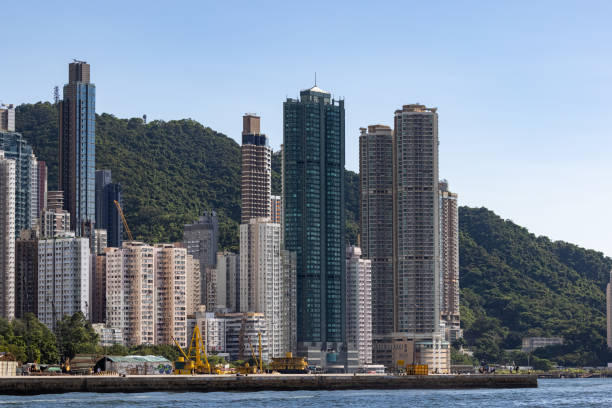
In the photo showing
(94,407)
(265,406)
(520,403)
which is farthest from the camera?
(520,403)

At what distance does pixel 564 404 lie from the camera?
199875 millimetres

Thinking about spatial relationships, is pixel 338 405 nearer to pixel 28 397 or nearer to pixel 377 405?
pixel 377 405

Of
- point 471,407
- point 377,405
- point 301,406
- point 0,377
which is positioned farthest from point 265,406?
point 0,377

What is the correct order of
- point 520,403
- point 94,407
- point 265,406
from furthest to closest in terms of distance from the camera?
point 520,403 → point 265,406 → point 94,407

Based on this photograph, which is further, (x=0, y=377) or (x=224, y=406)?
(x=0, y=377)

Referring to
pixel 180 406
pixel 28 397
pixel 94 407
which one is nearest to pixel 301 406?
pixel 180 406

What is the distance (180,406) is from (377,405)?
3199 centimetres

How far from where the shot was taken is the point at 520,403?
644 ft

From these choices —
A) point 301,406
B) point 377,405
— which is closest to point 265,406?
point 301,406

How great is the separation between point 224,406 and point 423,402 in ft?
120

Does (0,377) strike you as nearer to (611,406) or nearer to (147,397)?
(147,397)

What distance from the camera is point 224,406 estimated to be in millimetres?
178500

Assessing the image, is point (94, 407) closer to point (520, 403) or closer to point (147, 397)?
point (147, 397)

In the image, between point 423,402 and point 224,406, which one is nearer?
point 224,406
